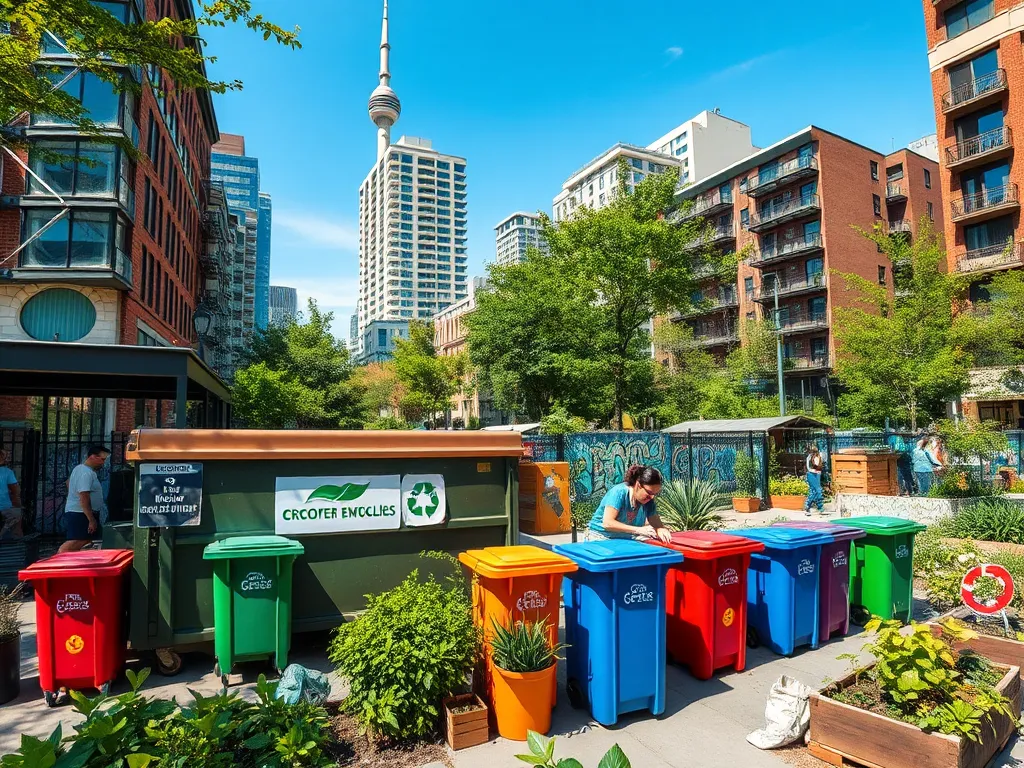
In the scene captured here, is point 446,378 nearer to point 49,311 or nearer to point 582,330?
point 582,330

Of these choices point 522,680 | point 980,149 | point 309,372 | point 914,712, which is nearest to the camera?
point 914,712

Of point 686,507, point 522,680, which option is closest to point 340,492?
point 522,680

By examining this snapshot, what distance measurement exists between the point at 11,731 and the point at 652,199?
87.2 feet

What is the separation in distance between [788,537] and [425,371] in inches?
1846

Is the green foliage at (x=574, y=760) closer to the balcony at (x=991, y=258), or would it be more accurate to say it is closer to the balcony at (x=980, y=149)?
the balcony at (x=991, y=258)

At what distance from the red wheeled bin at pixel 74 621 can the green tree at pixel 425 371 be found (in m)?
46.2

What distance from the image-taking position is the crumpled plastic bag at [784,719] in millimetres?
4223

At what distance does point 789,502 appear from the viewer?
16734mm

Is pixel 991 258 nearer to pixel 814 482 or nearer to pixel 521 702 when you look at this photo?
pixel 814 482

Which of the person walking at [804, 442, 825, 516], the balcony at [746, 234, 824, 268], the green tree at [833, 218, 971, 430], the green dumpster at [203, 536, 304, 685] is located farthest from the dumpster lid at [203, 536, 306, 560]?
the balcony at [746, 234, 824, 268]

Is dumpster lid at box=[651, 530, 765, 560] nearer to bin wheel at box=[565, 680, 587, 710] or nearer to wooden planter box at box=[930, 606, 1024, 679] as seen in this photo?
bin wheel at box=[565, 680, 587, 710]

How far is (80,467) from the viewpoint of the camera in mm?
7809

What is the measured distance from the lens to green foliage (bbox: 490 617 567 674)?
14.2 ft

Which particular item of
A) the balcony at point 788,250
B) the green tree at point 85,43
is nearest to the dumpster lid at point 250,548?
the green tree at point 85,43
